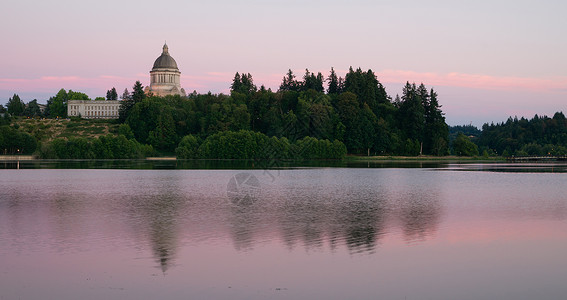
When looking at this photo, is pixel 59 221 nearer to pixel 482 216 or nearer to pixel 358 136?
pixel 482 216

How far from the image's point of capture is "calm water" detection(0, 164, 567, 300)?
53.1ft

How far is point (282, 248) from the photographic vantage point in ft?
72.1

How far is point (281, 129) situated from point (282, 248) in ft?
441

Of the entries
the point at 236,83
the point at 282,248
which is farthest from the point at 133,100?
the point at 282,248

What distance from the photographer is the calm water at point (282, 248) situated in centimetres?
1617

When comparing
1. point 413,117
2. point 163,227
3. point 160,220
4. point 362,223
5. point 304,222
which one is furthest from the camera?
point 413,117

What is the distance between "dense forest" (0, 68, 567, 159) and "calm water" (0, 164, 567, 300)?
341 feet

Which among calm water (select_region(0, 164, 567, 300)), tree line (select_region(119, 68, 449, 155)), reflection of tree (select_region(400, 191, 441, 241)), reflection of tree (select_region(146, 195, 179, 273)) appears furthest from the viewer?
tree line (select_region(119, 68, 449, 155))

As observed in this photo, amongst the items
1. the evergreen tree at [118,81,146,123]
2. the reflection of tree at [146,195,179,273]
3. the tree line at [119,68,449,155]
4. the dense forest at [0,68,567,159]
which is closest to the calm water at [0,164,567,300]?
the reflection of tree at [146,195,179,273]

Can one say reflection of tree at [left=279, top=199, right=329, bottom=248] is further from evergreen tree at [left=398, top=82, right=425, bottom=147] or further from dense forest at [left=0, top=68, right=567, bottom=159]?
evergreen tree at [left=398, top=82, right=425, bottom=147]

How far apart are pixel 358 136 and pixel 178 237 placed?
427 ft

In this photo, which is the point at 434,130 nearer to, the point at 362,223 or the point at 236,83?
the point at 236,83

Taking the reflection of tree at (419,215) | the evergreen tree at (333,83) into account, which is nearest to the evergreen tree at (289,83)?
the evergreen tree at (333,83)

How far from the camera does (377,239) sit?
79.0 feet
